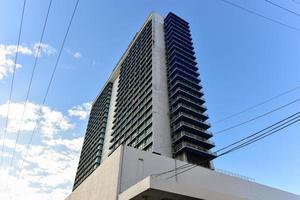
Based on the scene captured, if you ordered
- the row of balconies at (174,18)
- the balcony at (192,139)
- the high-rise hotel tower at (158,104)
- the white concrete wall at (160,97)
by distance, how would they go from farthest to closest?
the row of balconies at (174,18)
the high-rise hotel tower at (158,104)
the balcony at (192,139)
the white concrete wall at (160,97)

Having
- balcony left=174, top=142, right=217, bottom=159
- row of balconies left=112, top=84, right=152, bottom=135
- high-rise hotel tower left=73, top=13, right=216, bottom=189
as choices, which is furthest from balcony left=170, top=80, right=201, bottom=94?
balcony left=174, top=142, right=217, bottom=159

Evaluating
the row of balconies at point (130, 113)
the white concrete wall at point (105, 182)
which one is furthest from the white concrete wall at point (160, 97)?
the white concrete wall at point (105, 182)

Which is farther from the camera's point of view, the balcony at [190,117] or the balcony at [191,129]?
the balcony at [190,117]

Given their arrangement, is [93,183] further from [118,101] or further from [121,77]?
[121,77]

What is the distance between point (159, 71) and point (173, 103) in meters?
9.73

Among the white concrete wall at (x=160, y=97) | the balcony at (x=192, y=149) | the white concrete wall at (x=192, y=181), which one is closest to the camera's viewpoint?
the white concrete wall at (x=192, y=181)

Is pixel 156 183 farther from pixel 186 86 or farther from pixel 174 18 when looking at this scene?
pixel 174 18

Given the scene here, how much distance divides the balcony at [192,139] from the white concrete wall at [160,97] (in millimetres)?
1610

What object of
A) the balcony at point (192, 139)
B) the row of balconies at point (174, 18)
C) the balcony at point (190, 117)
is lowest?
the balcony at point (192, 139)

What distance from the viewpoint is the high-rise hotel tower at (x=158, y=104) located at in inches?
1843

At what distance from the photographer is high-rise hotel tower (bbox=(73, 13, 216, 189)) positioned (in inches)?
1843

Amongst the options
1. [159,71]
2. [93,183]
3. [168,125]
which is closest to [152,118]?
[168,125]

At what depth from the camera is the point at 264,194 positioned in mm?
29641

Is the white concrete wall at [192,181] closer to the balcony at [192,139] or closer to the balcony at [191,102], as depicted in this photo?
the balcony at [192,139]
